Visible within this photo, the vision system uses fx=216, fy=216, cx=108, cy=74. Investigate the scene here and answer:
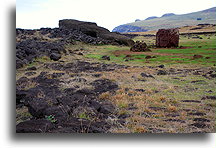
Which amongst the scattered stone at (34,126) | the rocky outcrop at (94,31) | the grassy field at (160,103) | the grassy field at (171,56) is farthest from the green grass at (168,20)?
the rocky outcrop at (94,31)

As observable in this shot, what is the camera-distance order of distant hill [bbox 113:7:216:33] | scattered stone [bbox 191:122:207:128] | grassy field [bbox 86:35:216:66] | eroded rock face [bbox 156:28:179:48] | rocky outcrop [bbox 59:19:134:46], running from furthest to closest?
rocky outcrop [bbox 59:19:134:46], eroded rock face [bbox 156:28:179:48], grassy field [bbox 86:35:216:66], distant hill [bbox 113:7:216:33], scattered stone [bbox 191:122:207:128]

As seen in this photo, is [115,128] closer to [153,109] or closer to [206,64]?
[153,109]

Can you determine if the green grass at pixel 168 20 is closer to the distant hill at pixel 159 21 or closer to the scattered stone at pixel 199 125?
the distant hill at pixel 159 21

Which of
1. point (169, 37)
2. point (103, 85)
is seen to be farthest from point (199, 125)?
point (169, 37)

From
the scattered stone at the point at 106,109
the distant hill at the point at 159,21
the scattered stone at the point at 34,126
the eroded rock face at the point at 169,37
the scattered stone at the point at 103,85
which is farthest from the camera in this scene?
the eroded rock face at the point at 169,37

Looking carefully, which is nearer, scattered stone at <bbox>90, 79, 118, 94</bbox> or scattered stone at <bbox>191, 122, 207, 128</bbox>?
scattered stone at <bbox>191, 122, 207, 128</bbox>

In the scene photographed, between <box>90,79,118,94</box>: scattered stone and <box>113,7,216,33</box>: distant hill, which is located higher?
<box>113,7,216,33</box>: distant hill

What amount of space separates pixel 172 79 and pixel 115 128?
18.1ft

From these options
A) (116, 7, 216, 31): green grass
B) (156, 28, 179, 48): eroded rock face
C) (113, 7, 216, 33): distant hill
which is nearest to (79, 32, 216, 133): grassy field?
(113, 7, 216, 33): distant hill

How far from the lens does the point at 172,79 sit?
962cm

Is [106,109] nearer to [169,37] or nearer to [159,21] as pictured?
[159,21]

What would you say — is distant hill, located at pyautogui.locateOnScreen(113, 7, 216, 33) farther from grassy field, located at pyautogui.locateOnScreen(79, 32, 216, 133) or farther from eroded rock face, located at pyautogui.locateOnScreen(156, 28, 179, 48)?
eroded rock face, located at pyautogui.locateOnScreen(156, 28, 179, 48)

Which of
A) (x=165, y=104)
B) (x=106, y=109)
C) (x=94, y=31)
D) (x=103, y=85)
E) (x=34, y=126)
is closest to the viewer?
(x=34, y=126)

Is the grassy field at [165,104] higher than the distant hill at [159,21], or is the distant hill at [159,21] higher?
the distant hill at [159,21]
